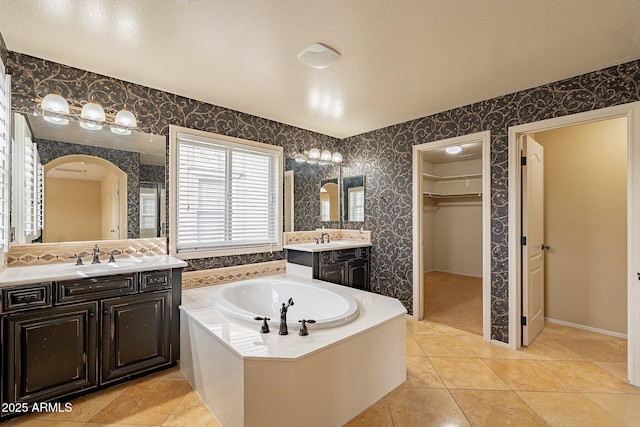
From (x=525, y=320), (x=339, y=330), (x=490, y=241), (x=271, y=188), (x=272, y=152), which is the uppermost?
(x=272, y=152)

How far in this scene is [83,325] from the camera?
Result: 6.68 feet

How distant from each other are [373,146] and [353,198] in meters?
0.81

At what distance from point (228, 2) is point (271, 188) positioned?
2.23 m

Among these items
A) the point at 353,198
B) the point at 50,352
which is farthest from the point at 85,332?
the point at 353,198

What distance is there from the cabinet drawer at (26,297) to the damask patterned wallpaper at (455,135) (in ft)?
11.0

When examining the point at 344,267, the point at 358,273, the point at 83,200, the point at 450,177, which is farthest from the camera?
the point at 450,177

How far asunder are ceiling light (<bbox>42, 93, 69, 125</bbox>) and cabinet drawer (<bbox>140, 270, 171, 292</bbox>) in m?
1.43

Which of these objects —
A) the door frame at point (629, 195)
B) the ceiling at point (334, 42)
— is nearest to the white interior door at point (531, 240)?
the door frame at point (629, 195)

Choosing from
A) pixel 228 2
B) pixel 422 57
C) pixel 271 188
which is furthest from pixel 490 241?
pixel 228 2

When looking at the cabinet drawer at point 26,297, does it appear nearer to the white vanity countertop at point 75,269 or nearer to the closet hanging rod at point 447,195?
the white vanity countertop at point 75,269

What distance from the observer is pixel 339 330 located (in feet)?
6.19

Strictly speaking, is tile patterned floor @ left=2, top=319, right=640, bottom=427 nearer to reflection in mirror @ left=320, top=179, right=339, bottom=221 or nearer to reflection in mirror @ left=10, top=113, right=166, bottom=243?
reflection in mirror @ left=10, top=113, right=166, bottom=243

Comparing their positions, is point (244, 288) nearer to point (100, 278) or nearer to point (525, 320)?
point (100, 278)

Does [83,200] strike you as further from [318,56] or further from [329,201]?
[329,201]
